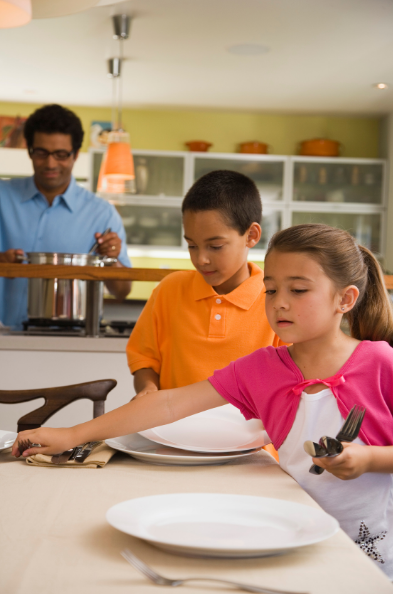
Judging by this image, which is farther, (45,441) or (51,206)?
(51,206)

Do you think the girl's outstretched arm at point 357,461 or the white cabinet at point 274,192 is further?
the white cabinet at point 274,192

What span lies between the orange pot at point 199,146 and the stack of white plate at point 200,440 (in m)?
5.03

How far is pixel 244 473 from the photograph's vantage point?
889mm

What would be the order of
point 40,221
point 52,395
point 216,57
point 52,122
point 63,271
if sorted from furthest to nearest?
point 216,57 < point 40,221 < point 52,122 < point 63,271 < point 52,395

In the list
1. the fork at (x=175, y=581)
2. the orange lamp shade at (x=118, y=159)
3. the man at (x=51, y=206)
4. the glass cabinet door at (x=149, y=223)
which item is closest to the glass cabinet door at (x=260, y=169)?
the glass cabinet door at (x=149, y=223)

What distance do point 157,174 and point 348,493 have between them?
5.23 metres

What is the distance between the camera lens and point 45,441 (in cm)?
95

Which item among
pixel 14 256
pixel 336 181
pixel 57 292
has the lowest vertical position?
pixel 57 292

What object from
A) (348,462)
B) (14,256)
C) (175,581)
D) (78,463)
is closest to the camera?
(175,581)

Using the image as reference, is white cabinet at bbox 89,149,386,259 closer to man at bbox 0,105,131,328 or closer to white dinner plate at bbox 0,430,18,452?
man at bbox 0,105,131,328

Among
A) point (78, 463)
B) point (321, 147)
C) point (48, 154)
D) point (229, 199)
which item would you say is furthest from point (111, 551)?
point (321, 147)

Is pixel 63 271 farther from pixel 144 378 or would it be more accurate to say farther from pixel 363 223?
pixel 363 223

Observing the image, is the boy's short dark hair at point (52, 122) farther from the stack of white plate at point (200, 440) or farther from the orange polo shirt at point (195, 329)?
the stack of white plate at point (200, 440)

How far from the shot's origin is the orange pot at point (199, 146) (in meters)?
5.91
